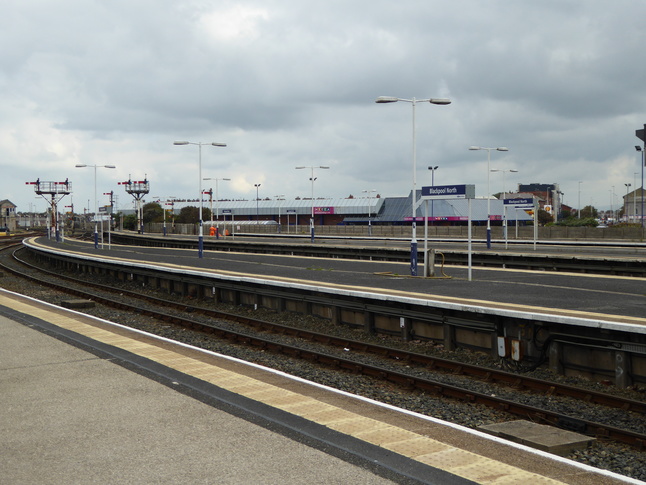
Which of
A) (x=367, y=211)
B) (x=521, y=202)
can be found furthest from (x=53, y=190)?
(x=521, y=202)

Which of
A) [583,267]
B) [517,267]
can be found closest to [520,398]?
[583,267]

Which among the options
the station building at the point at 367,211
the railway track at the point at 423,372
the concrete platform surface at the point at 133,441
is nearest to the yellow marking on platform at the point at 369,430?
the concrete platform surface at the point at 133,441

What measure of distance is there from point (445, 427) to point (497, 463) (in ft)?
4.84

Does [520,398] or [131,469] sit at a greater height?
[131,469]

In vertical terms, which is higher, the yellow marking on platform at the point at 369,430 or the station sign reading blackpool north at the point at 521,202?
the station sign reading blackpool north at the point at 521,202

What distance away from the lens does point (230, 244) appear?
56.8 meters

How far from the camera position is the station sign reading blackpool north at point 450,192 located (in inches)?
875

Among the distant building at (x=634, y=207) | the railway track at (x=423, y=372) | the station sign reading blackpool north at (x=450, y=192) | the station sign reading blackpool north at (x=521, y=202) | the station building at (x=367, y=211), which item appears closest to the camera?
the railway track at (x=423, y=372)

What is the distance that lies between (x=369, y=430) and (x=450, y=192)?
16066 mm

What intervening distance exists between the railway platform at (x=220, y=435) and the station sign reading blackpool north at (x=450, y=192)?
514 inches

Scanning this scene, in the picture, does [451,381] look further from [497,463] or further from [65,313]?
[65,313]

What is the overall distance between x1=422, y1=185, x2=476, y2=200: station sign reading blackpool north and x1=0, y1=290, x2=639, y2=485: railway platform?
42.9 feet

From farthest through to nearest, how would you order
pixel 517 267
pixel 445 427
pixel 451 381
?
1. pixel 517 267
2. pixel 451 381
3. pixel 445 427

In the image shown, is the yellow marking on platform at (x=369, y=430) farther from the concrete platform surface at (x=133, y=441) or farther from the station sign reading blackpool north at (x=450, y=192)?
the station sign reading blackpool north at (x=450, y=192)
